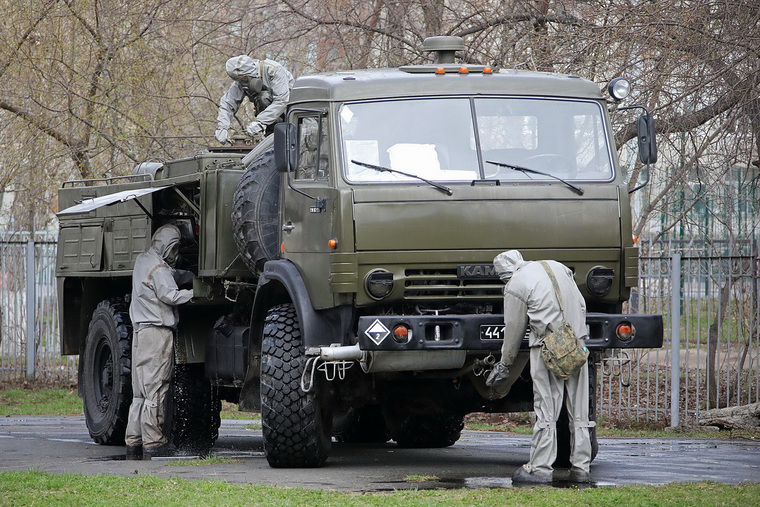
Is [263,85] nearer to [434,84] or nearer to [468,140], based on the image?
[434,84]

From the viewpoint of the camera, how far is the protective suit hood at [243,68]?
1153cm

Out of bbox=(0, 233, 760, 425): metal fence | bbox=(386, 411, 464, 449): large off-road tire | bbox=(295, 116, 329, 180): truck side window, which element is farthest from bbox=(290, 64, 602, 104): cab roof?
bbox=(0, 233, 760, 425): metal fence

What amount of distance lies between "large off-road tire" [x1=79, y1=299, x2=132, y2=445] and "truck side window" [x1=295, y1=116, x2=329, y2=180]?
130 inches

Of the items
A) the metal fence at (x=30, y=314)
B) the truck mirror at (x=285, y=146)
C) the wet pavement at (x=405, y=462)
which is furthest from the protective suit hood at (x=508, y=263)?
the metal fence at (x=30, y=314)

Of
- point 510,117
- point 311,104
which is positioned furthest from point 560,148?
point 311,104

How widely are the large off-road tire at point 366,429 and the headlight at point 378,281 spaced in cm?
411

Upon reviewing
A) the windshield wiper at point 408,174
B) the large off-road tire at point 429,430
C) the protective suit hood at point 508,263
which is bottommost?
the large off-road tire at point 429,430

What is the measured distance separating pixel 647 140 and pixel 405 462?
325 cm

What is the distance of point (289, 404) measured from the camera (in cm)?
910

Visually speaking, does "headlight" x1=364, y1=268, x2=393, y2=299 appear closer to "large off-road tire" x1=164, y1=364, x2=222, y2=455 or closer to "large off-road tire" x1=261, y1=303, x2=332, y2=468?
"large off-road tire" x1=261, y1=303, x2=332, y2=468

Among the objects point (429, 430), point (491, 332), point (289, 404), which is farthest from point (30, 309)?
point (491, 332)

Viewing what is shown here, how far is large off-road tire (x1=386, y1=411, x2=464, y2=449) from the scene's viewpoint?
Result: 39.2 ft

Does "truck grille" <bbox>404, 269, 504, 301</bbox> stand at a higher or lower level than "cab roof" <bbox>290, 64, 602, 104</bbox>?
lower

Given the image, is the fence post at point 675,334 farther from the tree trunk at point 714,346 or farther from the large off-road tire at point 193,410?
the large off-road tire at point 193,410
